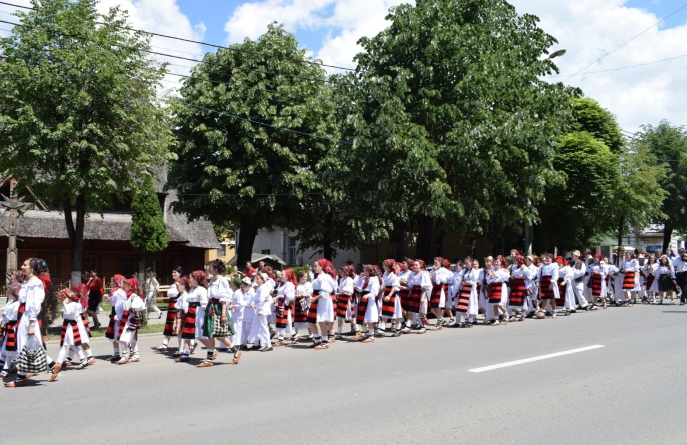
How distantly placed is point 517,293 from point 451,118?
714cm

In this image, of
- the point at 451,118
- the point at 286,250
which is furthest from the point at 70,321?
the point at 286,250

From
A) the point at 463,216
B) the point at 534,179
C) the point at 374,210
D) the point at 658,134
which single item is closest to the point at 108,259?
the point at 374,210

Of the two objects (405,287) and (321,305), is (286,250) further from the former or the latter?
(321,305)

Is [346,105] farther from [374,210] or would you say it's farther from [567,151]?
[567,151]

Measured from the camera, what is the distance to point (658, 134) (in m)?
52.4

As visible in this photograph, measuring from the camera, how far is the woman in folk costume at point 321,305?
1302 centimetres

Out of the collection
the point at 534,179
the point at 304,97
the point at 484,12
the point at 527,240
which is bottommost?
the point at 527,240

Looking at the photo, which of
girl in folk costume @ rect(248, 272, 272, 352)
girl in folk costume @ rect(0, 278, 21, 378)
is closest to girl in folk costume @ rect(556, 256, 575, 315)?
girl in folk costume @ rect(248, 272, 272, 352)

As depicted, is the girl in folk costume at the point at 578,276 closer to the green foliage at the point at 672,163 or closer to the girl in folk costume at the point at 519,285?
the girl in folk costume at the point at 519,285

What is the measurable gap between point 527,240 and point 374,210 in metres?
6.34

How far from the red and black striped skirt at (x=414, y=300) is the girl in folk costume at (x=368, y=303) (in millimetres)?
1519

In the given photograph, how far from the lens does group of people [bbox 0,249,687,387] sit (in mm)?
10289

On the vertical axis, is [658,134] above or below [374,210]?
above

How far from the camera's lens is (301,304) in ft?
46.8
